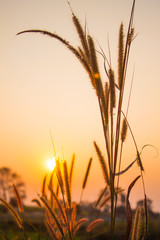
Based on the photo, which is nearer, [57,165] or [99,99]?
[99,99]

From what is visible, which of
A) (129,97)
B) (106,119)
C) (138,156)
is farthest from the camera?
(129,97)

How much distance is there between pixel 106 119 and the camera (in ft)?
4.63

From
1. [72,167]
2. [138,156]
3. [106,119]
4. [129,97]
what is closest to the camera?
[106,119]

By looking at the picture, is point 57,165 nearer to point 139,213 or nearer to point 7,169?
point 139,213

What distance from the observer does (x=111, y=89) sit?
4.95 ft

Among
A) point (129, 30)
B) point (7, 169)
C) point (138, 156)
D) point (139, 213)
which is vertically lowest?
point (139, 213)

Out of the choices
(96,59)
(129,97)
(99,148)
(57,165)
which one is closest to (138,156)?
(99,148)

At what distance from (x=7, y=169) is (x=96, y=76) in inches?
1164

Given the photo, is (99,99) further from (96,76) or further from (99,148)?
(99,148)

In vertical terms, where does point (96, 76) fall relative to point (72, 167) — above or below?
above

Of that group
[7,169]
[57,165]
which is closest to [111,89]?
[57,165]

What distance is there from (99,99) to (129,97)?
0.29 meters

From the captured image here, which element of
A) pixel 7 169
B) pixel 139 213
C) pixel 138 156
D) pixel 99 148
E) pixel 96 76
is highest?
pixel 7 169

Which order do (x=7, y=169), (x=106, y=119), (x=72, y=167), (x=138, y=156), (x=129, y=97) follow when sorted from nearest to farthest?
(x=106, y=119), (x=138, y=156), (x=129, y=97), (x=72, y=167), (x=7, y=169)
